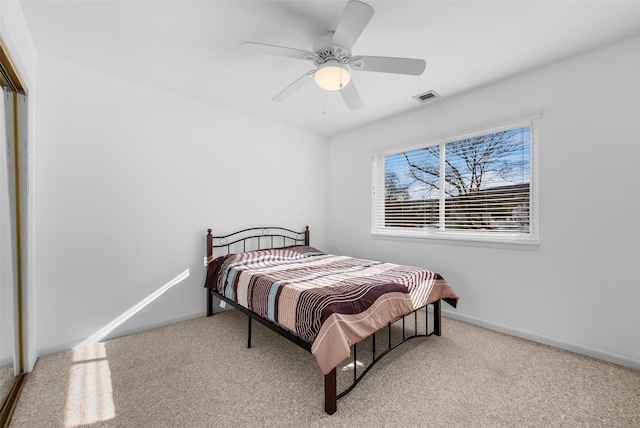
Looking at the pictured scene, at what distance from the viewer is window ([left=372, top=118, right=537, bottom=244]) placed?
2.77m

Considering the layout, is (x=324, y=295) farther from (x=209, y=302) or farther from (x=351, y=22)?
(x=209, y=302)

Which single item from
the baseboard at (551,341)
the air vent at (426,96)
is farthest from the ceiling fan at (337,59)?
the baseboard at (551,341)

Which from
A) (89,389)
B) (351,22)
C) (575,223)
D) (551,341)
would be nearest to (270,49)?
(351,22)

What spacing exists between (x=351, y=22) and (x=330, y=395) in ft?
7.29

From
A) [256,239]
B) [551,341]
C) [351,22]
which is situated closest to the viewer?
[351,22]

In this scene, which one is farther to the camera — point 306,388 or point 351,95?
point 351,95

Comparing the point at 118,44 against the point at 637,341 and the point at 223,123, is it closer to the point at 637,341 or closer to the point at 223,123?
the point at 223,123

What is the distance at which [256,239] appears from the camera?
3.78 m

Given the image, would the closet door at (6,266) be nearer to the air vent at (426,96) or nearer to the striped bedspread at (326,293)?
the striped bedspread at (326,293)

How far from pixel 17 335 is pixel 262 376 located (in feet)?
6.09

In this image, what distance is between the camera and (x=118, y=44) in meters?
2.23

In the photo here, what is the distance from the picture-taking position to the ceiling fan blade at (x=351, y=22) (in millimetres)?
1506

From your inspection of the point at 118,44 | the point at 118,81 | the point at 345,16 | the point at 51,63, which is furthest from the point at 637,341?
the point at 51,63

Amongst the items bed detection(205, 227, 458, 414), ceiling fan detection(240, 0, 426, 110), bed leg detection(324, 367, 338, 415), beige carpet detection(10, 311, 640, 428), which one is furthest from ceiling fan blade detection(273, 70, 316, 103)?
beige carpet detection(10, 311, 640, 428)
